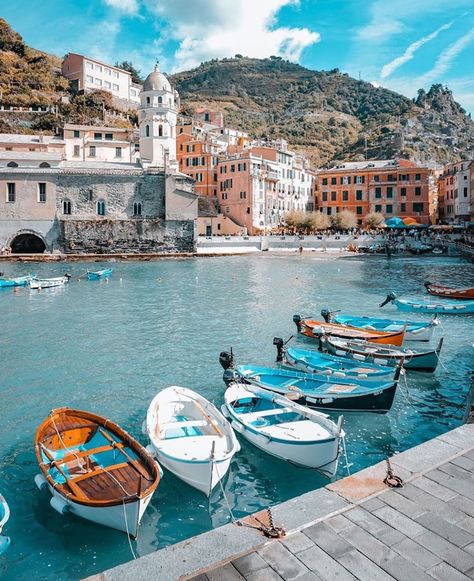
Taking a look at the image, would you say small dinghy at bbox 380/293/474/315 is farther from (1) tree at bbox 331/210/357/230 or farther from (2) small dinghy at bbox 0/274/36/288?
(1) tree at bbox 331/210/357/230

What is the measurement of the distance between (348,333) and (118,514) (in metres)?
12.7

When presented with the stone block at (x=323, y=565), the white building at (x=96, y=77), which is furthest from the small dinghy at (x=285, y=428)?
the white building at (x=96, y=77)

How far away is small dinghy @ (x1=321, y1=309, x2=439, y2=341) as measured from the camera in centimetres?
1956

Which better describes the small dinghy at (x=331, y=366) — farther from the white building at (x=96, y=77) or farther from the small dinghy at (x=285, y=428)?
the white building at (x=96, y=77)

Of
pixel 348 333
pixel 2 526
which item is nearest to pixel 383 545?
pixel 2 526

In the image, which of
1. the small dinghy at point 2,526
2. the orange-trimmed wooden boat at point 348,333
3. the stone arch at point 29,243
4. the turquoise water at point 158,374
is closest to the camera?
the small dinghy at point 2,526

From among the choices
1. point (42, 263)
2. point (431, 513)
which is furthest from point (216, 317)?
point (42, 263)

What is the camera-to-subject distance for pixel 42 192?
58.9 m

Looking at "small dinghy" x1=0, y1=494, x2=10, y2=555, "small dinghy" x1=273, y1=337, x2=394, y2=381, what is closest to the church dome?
"small dinghy" x1=273, y1=337, x2=394, y2=381

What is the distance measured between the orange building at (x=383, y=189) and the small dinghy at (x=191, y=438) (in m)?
69.3

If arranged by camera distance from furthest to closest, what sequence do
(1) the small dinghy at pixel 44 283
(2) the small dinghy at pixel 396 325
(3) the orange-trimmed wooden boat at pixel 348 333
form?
(1) the small dinghy at pixel 44 283
(2) the small dinghy at pixel 396 325
(3) the orange-trimmed wooden boat at pixel 348 333

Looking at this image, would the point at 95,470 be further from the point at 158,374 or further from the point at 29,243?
the point at 29,243

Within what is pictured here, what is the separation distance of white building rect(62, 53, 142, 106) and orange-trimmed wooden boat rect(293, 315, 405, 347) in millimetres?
80383

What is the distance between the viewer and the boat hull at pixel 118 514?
7457 millimetres
